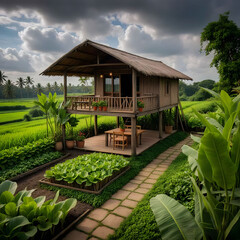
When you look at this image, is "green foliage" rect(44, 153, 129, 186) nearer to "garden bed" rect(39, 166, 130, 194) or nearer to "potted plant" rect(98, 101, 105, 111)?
"garden bed" rect(39, 166, 130, 194)

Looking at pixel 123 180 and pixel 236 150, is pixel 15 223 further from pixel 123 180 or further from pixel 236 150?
pixel 123 180

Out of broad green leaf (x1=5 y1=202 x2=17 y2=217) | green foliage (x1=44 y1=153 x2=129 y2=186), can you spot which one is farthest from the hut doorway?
broad green leaf (x1=5 y1=202 x2=17 y2=217)

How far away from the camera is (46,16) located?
988 cm

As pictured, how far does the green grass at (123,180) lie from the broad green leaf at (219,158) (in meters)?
4.21

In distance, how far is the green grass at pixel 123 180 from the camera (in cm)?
580

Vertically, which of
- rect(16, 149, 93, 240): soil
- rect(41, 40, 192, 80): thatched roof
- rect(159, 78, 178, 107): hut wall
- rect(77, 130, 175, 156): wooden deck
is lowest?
rect(16, 149, 93, 240): soil

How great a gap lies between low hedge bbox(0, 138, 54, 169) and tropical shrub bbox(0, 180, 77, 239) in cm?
374

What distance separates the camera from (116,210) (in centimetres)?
532

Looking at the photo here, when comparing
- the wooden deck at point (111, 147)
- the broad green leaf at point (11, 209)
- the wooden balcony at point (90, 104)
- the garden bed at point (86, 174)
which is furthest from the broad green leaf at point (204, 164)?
the wooden balcony at point (90, 104)

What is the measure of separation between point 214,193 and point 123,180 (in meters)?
4.95

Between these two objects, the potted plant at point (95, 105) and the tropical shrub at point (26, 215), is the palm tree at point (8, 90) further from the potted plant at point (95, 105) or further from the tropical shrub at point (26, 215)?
the tropical shrub at point (26, 215)

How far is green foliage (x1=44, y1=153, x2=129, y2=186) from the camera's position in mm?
6297

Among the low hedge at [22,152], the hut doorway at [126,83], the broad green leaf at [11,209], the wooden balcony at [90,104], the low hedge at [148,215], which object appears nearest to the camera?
the broad green leaf at [11,209]

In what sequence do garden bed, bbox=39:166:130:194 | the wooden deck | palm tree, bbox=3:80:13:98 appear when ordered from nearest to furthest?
garden bed, bbox=39:166:130:194 < the wooden deck < palm tree, bbox=3:80:13:98
